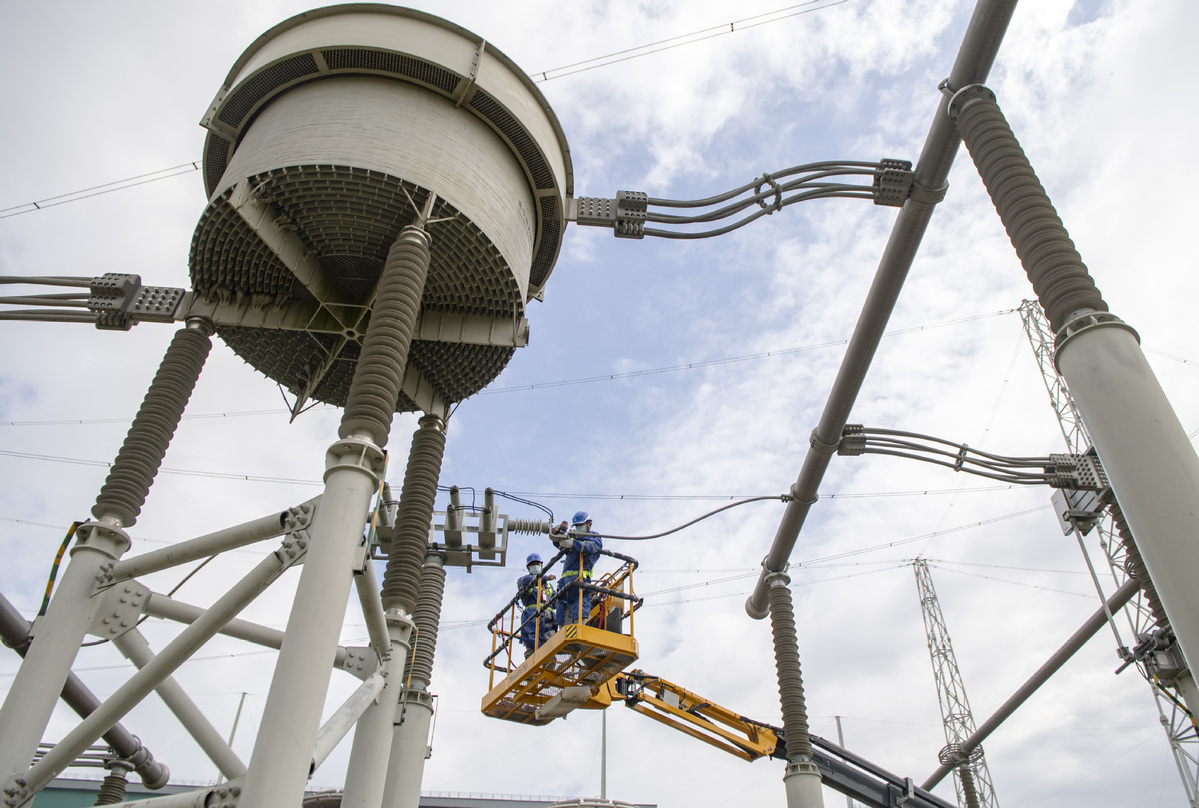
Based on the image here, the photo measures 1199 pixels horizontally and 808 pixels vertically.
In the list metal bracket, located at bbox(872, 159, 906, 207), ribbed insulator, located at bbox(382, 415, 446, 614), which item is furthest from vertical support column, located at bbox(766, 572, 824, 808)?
metal bracket, located at bbox(872, 159, 906, 207)

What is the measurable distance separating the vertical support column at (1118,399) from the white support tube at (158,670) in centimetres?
786

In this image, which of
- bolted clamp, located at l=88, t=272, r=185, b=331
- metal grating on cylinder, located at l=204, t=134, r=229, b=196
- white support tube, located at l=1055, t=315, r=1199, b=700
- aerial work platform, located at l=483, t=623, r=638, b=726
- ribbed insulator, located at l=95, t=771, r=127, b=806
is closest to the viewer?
white support tube, located at l=1055, t=315, r=1199, b=700

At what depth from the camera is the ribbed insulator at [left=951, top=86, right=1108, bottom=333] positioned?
7.72 metres

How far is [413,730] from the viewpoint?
447 inches

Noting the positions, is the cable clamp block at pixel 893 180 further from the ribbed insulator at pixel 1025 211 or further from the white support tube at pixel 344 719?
the white support tube at pixel 344 719

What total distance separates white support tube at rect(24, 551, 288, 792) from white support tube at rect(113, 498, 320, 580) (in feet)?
1.45

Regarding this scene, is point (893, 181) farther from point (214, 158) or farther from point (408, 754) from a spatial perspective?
point (408, 754)

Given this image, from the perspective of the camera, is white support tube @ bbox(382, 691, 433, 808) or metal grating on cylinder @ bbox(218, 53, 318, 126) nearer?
white support tube @ bbox(382, 691, 433, 808)

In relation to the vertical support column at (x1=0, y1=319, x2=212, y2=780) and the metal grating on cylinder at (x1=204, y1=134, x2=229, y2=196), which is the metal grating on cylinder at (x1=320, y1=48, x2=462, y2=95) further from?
the vertical support column at (x1=0, y1=319, x2=212, y2=780)

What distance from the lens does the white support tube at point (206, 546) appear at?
8344mm

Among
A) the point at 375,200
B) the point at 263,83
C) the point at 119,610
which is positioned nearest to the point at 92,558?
the point at 119,610

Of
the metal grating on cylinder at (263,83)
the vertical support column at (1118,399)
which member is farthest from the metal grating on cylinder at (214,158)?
the vertical support column at (1118,399)

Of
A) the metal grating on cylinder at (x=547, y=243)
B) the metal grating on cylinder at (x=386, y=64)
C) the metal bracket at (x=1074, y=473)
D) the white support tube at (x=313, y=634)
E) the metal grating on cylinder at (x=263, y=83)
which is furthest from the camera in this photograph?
the metal bracket at (x=1074, y=473)

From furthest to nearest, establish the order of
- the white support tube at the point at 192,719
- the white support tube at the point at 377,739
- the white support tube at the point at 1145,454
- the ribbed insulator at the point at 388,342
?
the white support tube at the point at 377,739 < the white support tube at the point at 192,719 < the ribbed insulator at the point at 388,342 < the white support tube at the point at 1145,454
